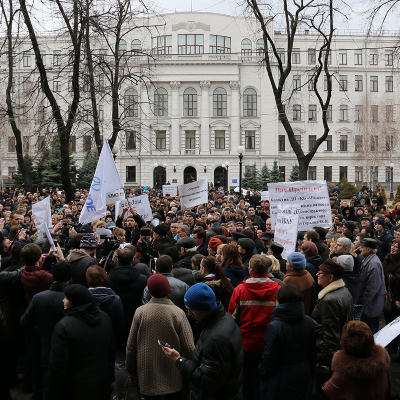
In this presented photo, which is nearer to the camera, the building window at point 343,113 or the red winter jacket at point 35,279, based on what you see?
the red winter jacket at point 35,279

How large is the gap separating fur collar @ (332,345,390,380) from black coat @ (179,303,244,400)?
2.68 ft

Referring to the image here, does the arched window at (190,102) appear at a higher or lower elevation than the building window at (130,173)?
higher

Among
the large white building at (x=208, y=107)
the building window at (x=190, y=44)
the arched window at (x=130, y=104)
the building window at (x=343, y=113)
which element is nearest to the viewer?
the arched window at (x=130, y=104)

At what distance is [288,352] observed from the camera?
4031 mm

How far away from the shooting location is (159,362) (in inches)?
162

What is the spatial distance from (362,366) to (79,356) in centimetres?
242

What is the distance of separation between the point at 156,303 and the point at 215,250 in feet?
9.83

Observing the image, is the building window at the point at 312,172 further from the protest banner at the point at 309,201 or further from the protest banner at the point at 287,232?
the protest banner at the point at 287,232

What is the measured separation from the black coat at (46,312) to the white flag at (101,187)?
380 centimetres

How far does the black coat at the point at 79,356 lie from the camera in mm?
Result: 3891

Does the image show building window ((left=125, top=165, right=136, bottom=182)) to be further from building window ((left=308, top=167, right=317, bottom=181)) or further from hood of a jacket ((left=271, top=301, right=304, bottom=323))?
hood of a jacket ((left=271, top=301, right=304, bottom=323))

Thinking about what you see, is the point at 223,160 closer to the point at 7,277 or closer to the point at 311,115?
the point at 311,115

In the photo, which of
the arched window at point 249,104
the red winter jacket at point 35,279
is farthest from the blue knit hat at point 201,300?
the arched window at point 249,104

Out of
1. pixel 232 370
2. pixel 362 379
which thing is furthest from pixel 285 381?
pixel 362 379
